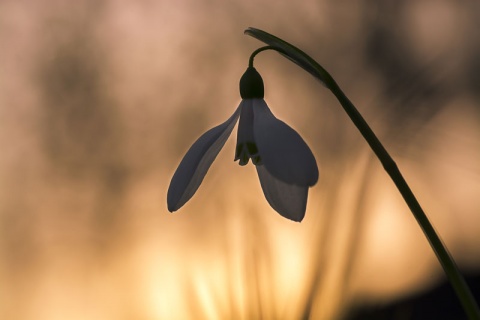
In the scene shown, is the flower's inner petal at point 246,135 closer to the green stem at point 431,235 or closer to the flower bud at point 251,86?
the flower bud at point 251,86

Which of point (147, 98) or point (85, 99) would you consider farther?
point (85, 99)

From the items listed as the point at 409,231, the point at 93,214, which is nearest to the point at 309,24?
the point at 409,231

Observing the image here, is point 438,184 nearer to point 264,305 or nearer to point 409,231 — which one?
point 409,231

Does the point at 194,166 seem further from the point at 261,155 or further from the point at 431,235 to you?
the point at 431,235

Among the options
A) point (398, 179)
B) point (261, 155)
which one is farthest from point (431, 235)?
point (261, 155)

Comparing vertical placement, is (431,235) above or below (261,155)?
below
